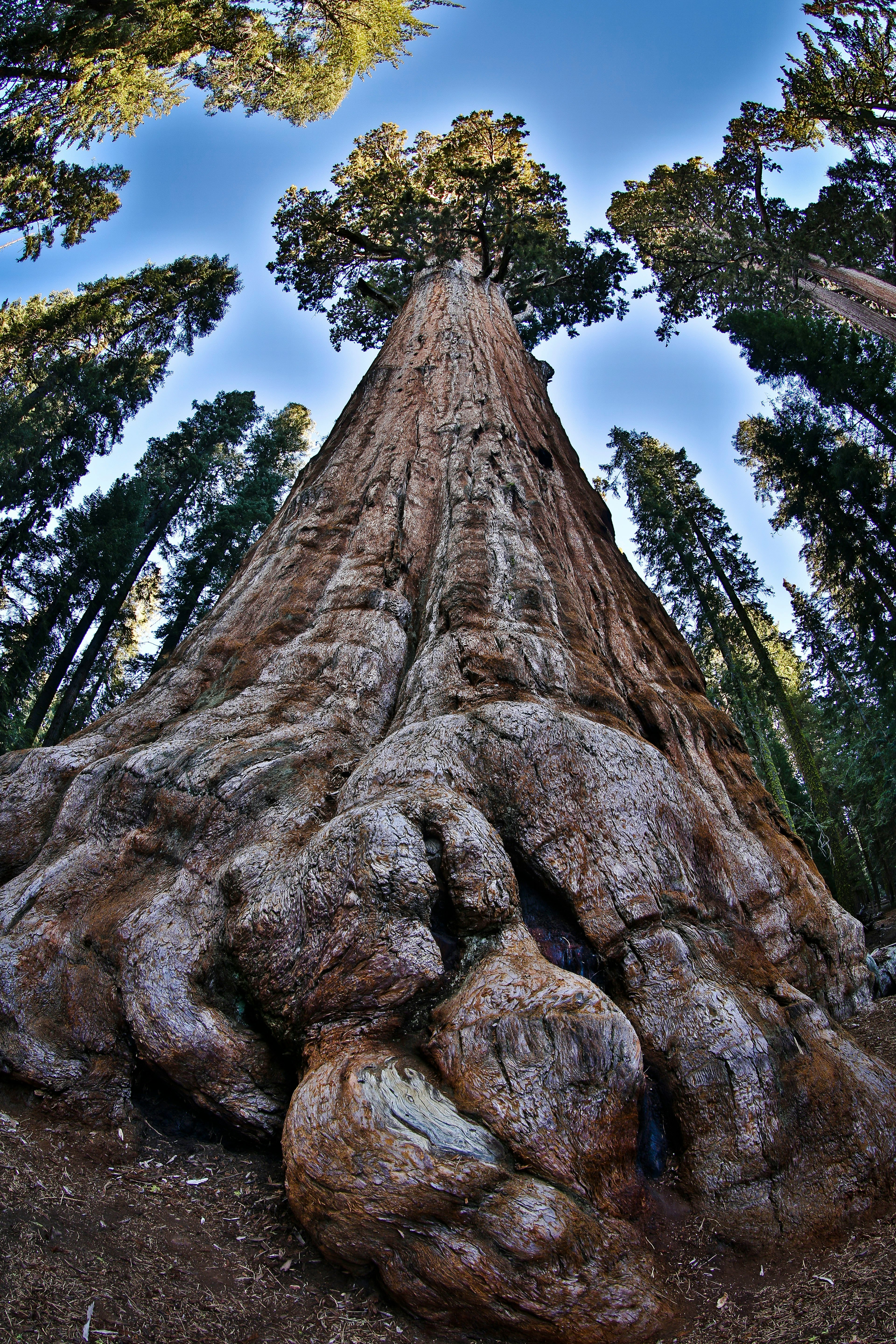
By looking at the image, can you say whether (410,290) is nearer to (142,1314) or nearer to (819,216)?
(819,216)

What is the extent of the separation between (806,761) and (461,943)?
13.5 metres

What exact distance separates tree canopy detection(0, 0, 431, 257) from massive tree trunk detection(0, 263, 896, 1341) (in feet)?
36.7

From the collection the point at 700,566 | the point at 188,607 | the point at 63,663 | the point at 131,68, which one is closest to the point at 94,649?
the point at 63,663

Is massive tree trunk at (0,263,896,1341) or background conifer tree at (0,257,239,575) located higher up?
background conifer tree at (0,257,239,575)

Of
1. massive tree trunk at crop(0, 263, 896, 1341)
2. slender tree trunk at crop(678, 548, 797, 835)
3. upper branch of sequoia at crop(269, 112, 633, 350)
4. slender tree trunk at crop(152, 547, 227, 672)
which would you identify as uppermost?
upper branch of sequoia at crop(269, 112, 633, 350)

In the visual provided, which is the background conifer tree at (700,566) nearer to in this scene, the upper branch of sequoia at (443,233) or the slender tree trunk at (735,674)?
the slender tree trunk at (735,674)

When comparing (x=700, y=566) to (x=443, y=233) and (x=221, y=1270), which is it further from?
(x=221, y=1270)

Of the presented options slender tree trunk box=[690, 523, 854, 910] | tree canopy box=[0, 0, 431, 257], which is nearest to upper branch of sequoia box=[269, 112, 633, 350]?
tree canopy box=[0, 0, 431, 257]

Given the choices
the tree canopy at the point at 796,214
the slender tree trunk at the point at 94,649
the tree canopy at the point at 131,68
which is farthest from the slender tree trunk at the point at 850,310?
the slender tree trunk at the point at 94,649

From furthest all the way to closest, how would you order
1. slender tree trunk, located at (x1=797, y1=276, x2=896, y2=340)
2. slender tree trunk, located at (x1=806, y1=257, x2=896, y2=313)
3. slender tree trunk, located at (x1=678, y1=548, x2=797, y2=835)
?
slender tree trunk, located at (x1=678, y1=548, x2=797, y2=835), slender tree trunk, located at (x1=806, y1=257, x2=896, y2=313), slender tree trunk, located at (x1=797, y1=276, x2=896, y2=340)

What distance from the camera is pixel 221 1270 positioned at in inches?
101

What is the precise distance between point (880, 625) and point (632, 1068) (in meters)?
14.1

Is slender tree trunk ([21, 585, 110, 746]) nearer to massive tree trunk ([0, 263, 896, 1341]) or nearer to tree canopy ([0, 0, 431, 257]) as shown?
tree canopy ([0, 0, 431, 257])

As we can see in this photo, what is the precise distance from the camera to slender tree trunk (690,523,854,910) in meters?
14.3
